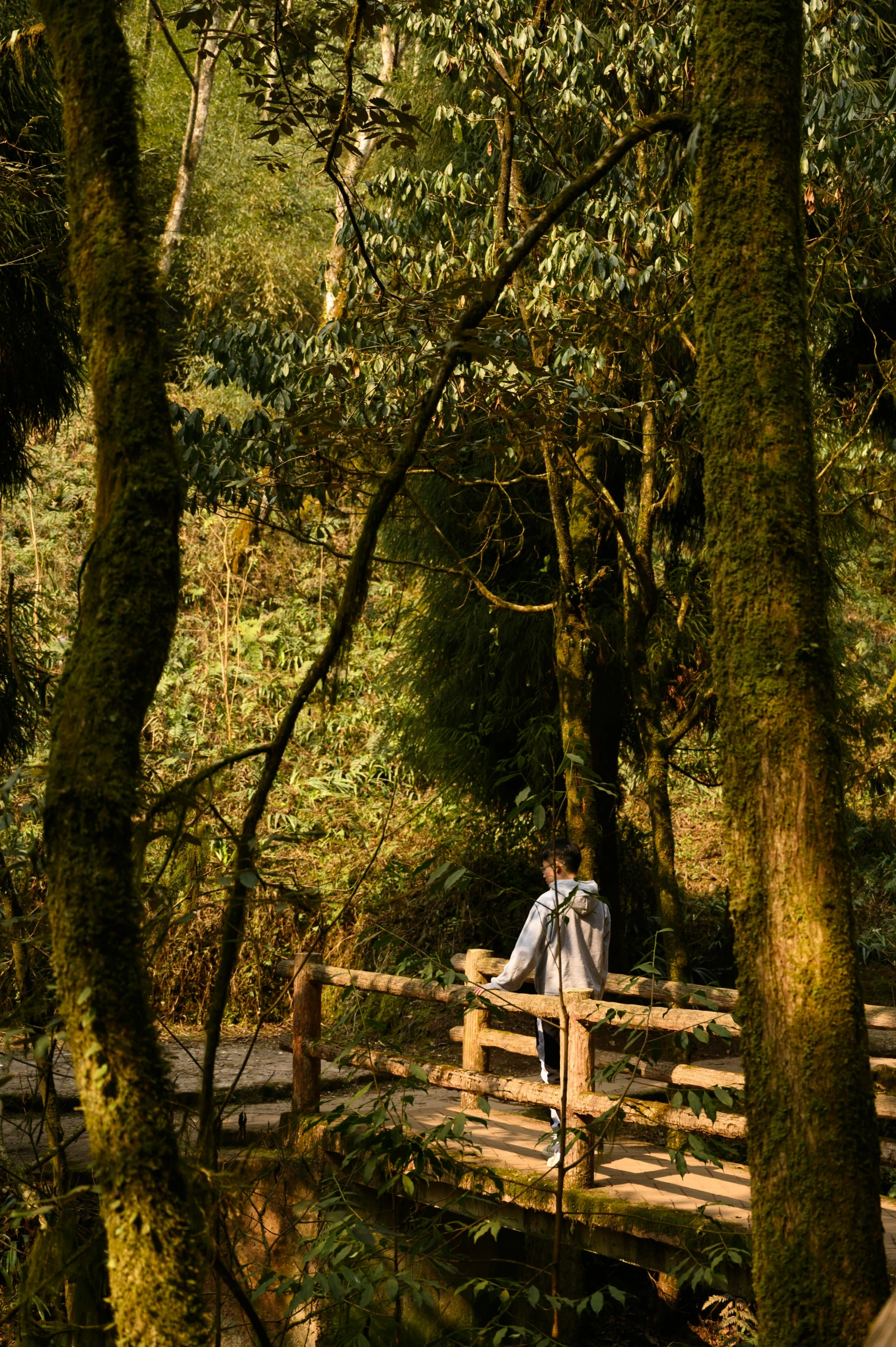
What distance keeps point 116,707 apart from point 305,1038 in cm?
460

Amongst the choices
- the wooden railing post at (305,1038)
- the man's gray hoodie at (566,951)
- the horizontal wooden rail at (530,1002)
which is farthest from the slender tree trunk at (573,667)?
the wooden railing post at (305,1038)

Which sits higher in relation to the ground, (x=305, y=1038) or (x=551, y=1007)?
(x=551, y=1007)

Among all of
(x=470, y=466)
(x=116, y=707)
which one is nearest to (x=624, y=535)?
(x=470, y=466)

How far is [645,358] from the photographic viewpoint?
27.1 feet

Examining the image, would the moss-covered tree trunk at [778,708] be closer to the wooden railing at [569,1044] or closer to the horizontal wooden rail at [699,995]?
the wooden railing at [569,1044]

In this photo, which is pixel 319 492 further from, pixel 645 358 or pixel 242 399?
pixel 242 399

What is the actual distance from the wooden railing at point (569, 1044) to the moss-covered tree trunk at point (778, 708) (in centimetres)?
133

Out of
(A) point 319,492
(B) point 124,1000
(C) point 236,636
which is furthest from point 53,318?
(C) point 236,636

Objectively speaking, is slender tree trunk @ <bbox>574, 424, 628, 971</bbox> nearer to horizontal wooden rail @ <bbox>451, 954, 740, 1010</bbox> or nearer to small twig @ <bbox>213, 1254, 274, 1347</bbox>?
horizontal wooden rail @ <bbox>451, 954, 740, 1010</bbox>

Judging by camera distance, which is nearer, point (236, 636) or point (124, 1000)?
point (124, 1000)

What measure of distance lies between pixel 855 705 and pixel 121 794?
10177mm

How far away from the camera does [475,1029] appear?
6.32 metres

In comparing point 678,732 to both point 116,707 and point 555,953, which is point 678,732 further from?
point 116,707

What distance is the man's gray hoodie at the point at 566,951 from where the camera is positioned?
5.78 metres
